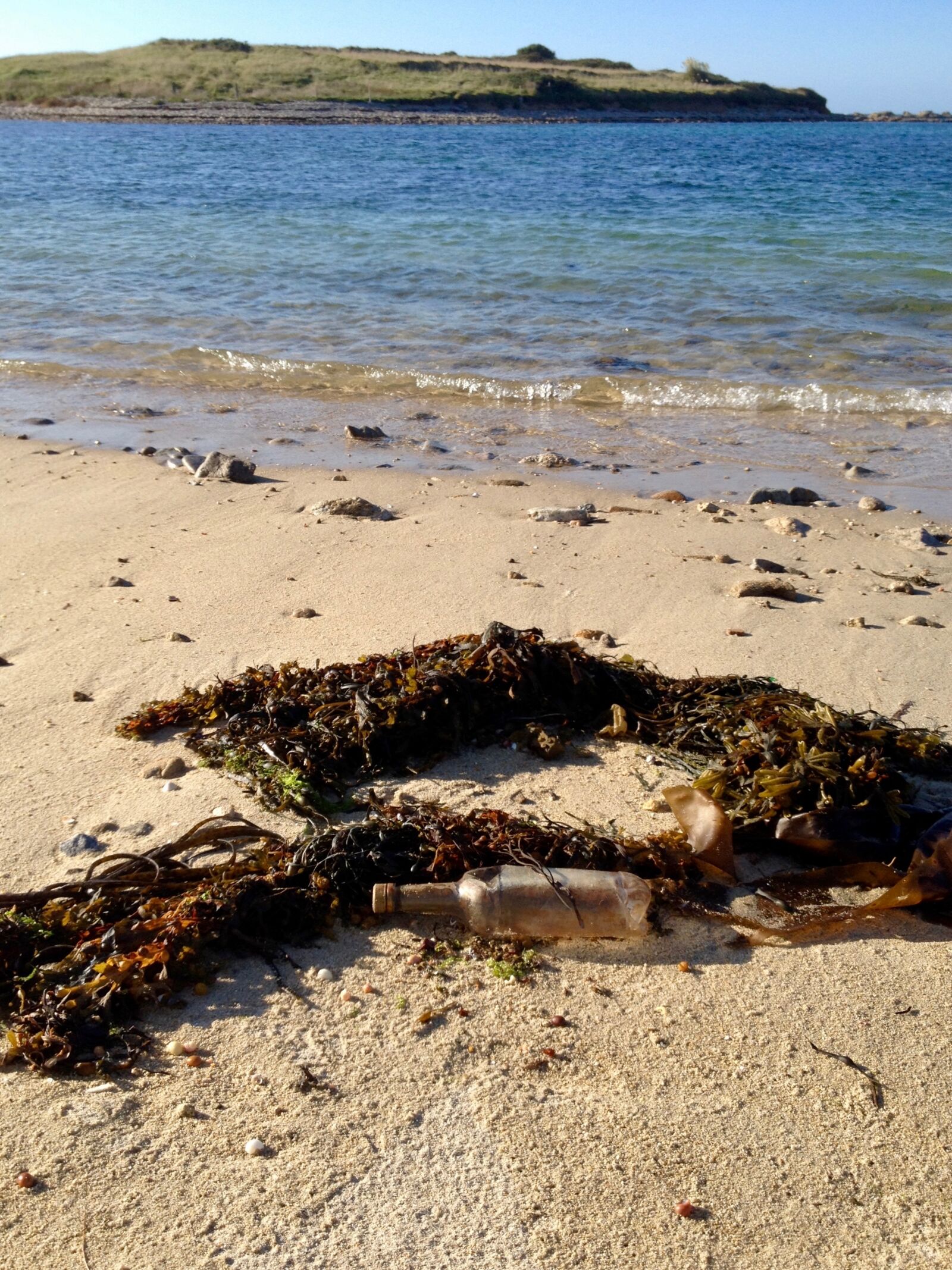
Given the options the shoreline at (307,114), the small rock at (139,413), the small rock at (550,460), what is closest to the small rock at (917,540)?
the small rock at (550,460)

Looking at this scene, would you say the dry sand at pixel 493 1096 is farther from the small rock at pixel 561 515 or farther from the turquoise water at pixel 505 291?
the turquoise water at pixel 505 291

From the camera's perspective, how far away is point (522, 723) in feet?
10.6

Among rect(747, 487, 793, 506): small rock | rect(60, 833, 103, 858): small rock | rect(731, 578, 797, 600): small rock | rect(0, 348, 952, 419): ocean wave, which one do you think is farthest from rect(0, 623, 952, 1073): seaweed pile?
rect(0, 348, 952, 419): ocean wave

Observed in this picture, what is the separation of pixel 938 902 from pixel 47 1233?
2028 mm

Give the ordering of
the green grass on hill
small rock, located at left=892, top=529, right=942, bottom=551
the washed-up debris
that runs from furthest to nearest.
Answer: the green grass on hill < small rock, located at left=892, top=529, right=942, bottom=551 < the washed-up debris

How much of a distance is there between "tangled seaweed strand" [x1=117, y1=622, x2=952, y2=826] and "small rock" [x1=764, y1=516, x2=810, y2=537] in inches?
91.0

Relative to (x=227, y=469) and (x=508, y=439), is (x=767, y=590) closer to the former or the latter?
(x=227, y=469)

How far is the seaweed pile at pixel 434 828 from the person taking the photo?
Answer: 7.41 ft

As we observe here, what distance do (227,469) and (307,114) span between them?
4926 centimetres

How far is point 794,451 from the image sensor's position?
7305 millimetres

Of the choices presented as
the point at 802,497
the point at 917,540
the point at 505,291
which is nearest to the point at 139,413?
the point at 802,497

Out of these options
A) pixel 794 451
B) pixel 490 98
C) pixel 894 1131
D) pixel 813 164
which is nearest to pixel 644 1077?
pixel 894 1131

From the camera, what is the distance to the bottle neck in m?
2.42

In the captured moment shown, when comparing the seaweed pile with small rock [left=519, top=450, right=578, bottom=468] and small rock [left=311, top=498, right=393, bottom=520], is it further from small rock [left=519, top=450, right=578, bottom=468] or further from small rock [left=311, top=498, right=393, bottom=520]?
small rock [left=519, top=450, right=578, bottom=468]
